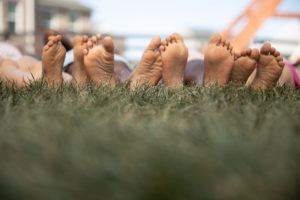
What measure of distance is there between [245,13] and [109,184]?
6612 millimetres

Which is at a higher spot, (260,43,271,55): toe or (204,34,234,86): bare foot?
(260,43,271,55): toe

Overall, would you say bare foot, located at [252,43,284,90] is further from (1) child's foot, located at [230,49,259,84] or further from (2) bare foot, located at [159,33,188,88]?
(2) bare foot, located at [159,33,188,88]

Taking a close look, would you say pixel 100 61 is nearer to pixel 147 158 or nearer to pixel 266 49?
pixel 266 49

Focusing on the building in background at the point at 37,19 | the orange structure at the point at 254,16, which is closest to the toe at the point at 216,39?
the orange structure at the point at 254,16

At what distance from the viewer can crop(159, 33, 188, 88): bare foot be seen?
158cm

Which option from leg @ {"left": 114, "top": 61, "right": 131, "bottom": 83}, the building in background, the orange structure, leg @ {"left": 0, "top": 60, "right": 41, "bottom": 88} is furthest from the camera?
the building in background

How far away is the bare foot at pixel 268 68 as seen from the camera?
152 cm

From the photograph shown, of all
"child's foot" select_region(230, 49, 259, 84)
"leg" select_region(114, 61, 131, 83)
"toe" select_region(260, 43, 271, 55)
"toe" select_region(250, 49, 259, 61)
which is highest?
A: "toe" select_region(260, 43, 271, 55)

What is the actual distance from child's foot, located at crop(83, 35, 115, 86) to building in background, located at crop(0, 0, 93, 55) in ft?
31.6

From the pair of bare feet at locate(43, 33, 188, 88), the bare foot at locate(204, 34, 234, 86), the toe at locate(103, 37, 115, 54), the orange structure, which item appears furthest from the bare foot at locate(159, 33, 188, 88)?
the orange structure

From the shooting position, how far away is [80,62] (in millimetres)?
1623

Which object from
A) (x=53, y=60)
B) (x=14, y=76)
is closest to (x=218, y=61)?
(x=53, y=60)

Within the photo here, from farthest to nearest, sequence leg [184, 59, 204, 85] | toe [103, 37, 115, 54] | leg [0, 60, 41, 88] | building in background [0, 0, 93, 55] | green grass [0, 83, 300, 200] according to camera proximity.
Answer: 1. building in background [0, 0, 93, 55]
2. leg [184, 59, 204, 85]
3. leg [0, 60, 41, 88]
4. toe [103, 37, 115, 54]
5. green grass [0, 83, 300, 200]

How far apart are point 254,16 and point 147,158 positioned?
641cm
